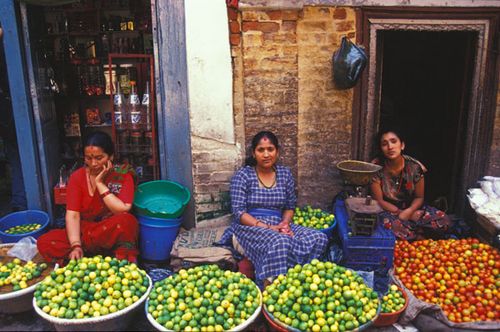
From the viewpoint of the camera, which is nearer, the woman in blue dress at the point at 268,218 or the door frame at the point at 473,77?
the woman in blue dress at the point at 268,218

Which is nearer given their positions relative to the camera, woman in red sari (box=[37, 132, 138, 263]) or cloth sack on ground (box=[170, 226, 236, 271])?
woman in red sari (box=[37, 132, 138, 263])

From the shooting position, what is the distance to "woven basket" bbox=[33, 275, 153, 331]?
10.1 ft

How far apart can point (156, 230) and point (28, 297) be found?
1252mm

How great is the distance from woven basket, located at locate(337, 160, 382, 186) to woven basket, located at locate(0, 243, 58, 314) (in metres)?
2.89

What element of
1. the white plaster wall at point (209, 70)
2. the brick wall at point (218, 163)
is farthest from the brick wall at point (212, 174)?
the white plaster wall at point (209, 70)

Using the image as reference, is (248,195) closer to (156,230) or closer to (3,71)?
(156,230)

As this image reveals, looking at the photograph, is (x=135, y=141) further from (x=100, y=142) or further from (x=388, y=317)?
(x=388, y=317)

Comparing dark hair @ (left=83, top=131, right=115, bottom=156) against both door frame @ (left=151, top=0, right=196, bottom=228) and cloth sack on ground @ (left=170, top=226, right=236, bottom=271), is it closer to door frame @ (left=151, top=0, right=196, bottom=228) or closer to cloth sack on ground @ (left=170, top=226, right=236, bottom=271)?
door frame @ (left=151, top=0, right=196, bottom=228)

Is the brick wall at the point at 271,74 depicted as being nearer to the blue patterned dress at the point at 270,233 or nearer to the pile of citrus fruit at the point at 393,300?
the blue patterned dress at the point at 270,233

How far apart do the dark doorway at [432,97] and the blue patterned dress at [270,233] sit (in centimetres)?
216

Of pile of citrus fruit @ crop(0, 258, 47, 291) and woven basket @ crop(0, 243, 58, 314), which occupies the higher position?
pile of citrus fruit @ crop(0, 258, 47, 291)

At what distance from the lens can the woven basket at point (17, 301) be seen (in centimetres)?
346

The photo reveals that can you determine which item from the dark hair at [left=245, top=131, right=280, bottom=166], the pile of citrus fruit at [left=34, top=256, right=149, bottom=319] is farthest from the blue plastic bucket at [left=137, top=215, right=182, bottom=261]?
the dark hair at [left=245, top=131, right=280, bottom=166]

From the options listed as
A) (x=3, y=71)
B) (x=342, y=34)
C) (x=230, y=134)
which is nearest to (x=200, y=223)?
(x=230, y=134)
